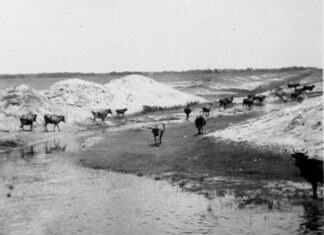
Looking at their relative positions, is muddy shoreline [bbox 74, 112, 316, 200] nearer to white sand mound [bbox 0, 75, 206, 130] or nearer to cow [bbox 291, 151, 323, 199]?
cow [bbox 291, 151, 323, 199]

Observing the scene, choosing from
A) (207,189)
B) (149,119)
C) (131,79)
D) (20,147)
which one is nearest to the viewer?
(207,189)

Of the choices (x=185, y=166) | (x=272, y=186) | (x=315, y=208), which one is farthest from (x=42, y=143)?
(x=315, y=208)

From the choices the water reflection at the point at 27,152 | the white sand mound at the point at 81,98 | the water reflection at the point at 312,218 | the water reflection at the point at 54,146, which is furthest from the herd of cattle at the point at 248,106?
the water reflection at the point at 27,152

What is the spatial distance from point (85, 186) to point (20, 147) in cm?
1428

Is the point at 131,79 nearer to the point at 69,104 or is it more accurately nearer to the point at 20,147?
the point at 69,104

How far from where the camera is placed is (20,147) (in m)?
31.6

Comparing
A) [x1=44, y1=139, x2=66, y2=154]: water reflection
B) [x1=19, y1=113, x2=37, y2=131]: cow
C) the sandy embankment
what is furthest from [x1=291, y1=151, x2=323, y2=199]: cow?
[x1=19, y1=113, x2=37, y2=131]: cow

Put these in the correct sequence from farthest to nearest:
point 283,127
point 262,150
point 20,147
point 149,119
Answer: point 149,119 → point 20,147 → point 283,127 → point 262,150

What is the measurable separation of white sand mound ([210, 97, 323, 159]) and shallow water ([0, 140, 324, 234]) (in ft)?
18.2

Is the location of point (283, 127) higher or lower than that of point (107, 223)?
higher

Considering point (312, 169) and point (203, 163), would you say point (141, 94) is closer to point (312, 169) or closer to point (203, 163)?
point (203, 163)

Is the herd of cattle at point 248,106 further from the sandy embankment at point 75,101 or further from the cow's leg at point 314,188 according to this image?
the sandy embankment at point 75,101

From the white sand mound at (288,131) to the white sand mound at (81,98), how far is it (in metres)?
20.1

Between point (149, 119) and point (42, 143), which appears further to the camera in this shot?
point (149, 119)
